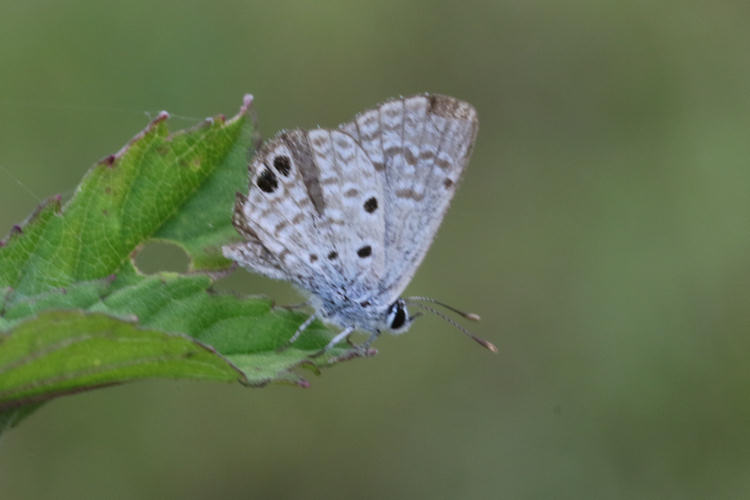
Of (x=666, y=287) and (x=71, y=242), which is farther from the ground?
(x=71, y=242)

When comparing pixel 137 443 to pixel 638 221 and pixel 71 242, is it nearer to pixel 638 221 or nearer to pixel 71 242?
pixel 71 242

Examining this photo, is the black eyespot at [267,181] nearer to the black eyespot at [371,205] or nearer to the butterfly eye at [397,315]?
the black eyespot at [371,205]

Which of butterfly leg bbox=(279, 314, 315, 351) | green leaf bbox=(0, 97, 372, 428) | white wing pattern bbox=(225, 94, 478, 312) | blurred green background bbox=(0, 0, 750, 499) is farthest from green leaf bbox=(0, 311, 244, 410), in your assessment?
blurred green background bbox=(0, 0, 750, 499)

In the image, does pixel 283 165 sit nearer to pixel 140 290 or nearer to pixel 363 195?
pixel 363 195

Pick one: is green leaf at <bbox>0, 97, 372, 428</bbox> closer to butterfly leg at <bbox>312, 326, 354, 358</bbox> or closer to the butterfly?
butterfly leg at <bbox>312, 326, 354, 358</bbox>

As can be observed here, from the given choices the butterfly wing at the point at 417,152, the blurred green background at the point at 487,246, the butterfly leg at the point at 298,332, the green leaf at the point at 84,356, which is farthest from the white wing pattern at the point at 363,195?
the blurred green background at the point at 487,246

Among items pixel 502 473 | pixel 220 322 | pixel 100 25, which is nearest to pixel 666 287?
pixel 502 473

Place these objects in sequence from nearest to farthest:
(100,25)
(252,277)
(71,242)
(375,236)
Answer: (71,242), (375,236), (252,277), (100,25)

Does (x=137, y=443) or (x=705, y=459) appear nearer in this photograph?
(x=137, y=443)
